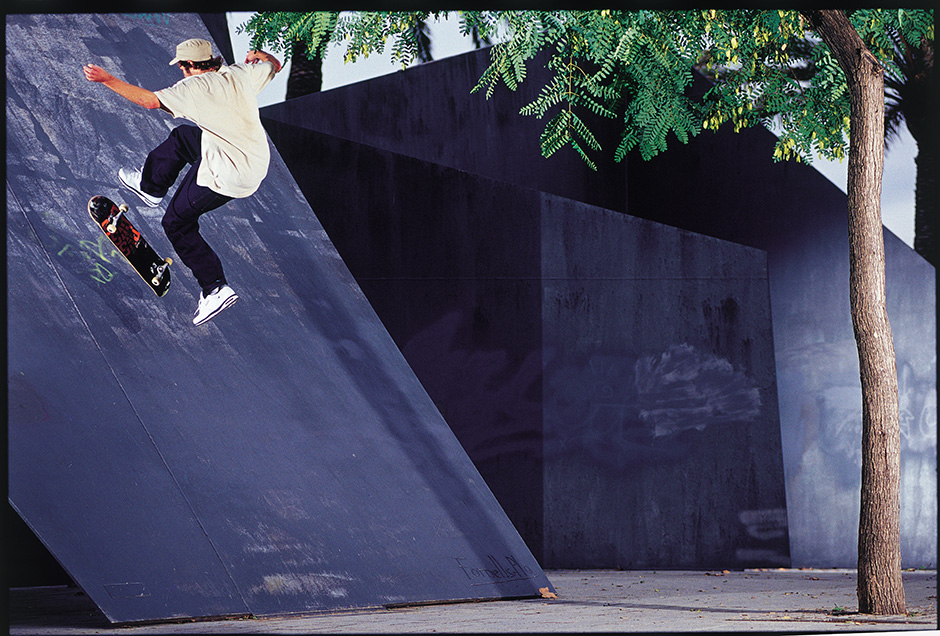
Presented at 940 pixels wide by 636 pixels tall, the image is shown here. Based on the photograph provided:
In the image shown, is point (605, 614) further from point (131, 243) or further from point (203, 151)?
point (203, 151)

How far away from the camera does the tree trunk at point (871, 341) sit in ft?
25.1

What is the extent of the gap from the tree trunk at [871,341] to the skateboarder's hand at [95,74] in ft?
20.5

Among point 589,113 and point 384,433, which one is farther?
point 589,113

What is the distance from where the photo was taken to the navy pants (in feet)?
27.4

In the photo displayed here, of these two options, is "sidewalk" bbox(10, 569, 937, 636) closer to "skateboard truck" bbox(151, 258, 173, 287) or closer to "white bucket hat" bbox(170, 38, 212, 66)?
"skateboard truck" bbox(151, 258, 173, 287)

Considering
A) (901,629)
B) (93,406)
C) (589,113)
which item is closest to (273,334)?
(93,406)

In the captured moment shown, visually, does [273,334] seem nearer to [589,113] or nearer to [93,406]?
[93,406]

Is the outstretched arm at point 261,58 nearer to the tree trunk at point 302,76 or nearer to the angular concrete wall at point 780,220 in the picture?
the angular concrete wall at point 780,220

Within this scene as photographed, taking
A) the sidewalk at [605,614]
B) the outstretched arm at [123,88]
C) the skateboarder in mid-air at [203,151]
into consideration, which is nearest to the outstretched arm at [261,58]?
the skateboarder in mid-air at [203,151]

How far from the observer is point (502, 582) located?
7949mm

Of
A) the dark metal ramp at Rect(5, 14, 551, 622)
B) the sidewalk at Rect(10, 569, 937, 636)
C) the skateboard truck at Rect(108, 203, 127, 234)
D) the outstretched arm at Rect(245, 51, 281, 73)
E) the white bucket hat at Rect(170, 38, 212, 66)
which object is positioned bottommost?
the sidewalk at Rect(10, 569, 937, 636)

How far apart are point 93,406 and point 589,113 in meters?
8.45

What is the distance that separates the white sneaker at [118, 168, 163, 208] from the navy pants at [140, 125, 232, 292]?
5 cm

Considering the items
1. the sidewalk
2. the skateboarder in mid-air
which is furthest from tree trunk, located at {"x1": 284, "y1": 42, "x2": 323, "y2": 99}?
the sidewalk
